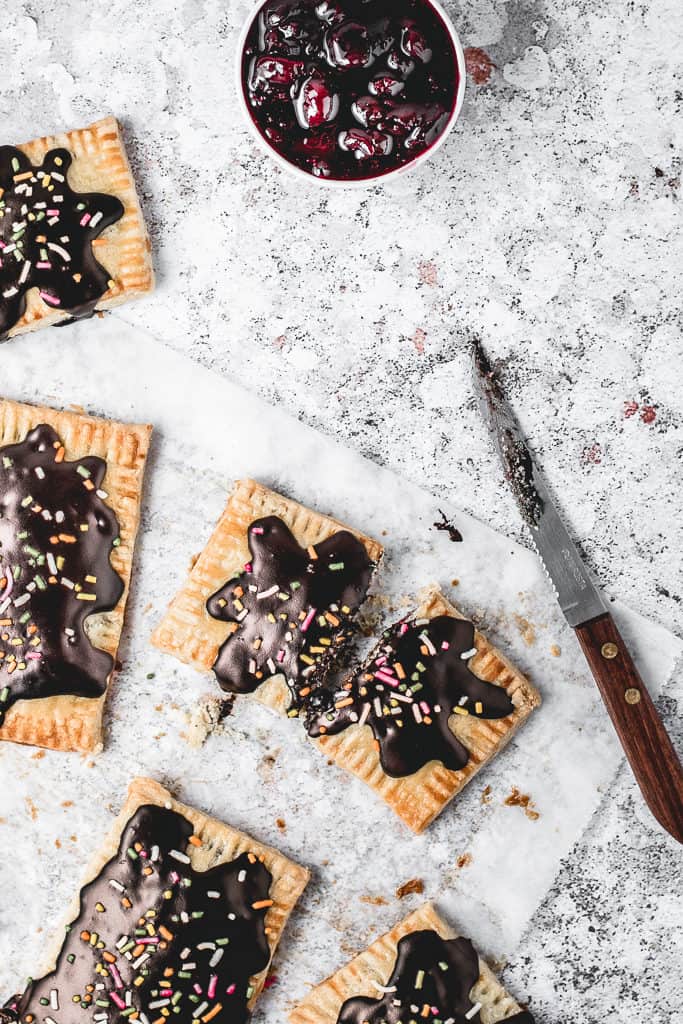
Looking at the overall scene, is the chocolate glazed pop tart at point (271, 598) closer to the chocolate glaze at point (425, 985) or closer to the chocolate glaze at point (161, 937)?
the chocolate glaze at point (161, 937)

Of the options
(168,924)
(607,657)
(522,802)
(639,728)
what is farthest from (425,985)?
(607,657)

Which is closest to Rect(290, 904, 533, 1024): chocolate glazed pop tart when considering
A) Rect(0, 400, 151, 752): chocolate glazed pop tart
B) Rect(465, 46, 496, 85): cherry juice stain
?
Rect(0, 400, 151, 752): chocolate glazed pop tart

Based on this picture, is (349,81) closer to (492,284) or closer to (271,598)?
(492,284)

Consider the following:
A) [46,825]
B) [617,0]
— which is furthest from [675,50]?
[46,825]

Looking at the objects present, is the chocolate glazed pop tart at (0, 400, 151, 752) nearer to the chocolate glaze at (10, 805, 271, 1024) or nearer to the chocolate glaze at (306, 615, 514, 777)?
the chocolate glaze at (10, 805, 271, 1024)

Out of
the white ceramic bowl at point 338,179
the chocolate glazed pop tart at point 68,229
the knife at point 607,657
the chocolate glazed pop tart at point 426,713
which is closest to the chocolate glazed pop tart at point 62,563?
the chocolate glazed pop tart at point 68,229

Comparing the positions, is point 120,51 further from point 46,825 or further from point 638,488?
point 46,825
